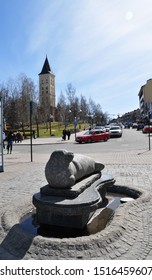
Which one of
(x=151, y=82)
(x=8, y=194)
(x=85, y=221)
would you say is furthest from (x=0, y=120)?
(x=151, y=82)

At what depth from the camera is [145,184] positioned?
7605mm

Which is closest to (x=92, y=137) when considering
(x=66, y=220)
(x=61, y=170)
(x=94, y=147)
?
(x=94, y=147)

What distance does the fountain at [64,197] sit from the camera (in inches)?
164

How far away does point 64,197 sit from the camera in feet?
14.7

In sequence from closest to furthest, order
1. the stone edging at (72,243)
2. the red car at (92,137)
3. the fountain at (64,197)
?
the stone edging at (72,243)
the fountain at (64,197)
the red car at (92,137)

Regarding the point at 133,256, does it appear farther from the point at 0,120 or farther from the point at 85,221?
the point at 0,120

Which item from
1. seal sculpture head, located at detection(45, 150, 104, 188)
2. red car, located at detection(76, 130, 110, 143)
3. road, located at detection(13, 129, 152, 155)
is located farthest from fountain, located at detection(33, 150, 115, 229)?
red car, located at detection(76, 130, 110, 143)

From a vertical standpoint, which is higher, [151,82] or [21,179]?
[151,82]

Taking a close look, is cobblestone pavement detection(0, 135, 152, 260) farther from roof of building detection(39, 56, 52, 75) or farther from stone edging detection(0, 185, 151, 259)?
roof of building detection(39, 56, 52, 75)

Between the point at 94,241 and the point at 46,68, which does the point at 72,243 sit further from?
the point at 46,68

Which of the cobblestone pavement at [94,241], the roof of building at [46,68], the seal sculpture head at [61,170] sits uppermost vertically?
the roof of building at [46,68]

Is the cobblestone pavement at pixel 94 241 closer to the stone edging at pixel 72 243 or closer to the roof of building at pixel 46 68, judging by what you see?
the stone edging at pixel 72 243

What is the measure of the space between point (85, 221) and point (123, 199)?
1.91 metres

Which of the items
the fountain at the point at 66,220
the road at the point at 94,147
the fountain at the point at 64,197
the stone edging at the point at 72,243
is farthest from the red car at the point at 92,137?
the stone edging at the point at 72,243
